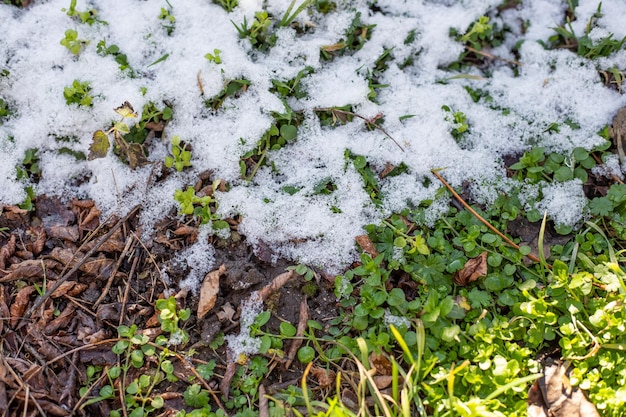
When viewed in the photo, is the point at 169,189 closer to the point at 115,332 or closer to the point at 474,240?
the point at 115,332

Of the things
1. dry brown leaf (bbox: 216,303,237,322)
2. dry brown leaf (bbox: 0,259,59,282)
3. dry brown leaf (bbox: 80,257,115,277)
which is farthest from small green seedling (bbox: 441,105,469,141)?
dry brown leaf (bbox: 0,259,59,282)

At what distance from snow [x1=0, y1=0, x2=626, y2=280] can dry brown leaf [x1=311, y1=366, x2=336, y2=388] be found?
415mm

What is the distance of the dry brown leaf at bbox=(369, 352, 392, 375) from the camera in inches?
84.6

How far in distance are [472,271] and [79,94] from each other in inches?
76.1

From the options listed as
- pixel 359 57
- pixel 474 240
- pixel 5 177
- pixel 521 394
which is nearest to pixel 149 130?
pixel 5 177

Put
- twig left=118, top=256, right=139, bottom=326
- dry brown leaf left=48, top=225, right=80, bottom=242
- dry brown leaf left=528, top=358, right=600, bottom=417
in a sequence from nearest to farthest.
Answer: dry brown leaf left=528, top=358, right=600, bottom=417
twig left=118, top=256, right=139, bottom=326
dry brown leaf left=48, top=225, right=80, bottom=242

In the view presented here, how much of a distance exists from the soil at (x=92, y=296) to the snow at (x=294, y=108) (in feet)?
0.29

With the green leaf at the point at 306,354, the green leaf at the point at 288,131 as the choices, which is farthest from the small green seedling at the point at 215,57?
the green leaf at the point at 306,354

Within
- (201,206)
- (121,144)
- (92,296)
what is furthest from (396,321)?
(121,144)

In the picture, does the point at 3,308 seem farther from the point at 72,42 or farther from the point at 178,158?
the point at 72,42

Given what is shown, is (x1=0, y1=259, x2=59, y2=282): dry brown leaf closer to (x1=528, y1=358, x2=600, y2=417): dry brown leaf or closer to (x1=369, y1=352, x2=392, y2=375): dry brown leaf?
(x1=369, y1=352, x2=392, y2=375): dry brown leaf

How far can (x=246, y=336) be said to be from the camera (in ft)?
7.25

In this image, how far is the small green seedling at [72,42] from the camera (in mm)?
2592

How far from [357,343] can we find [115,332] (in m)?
0.99
